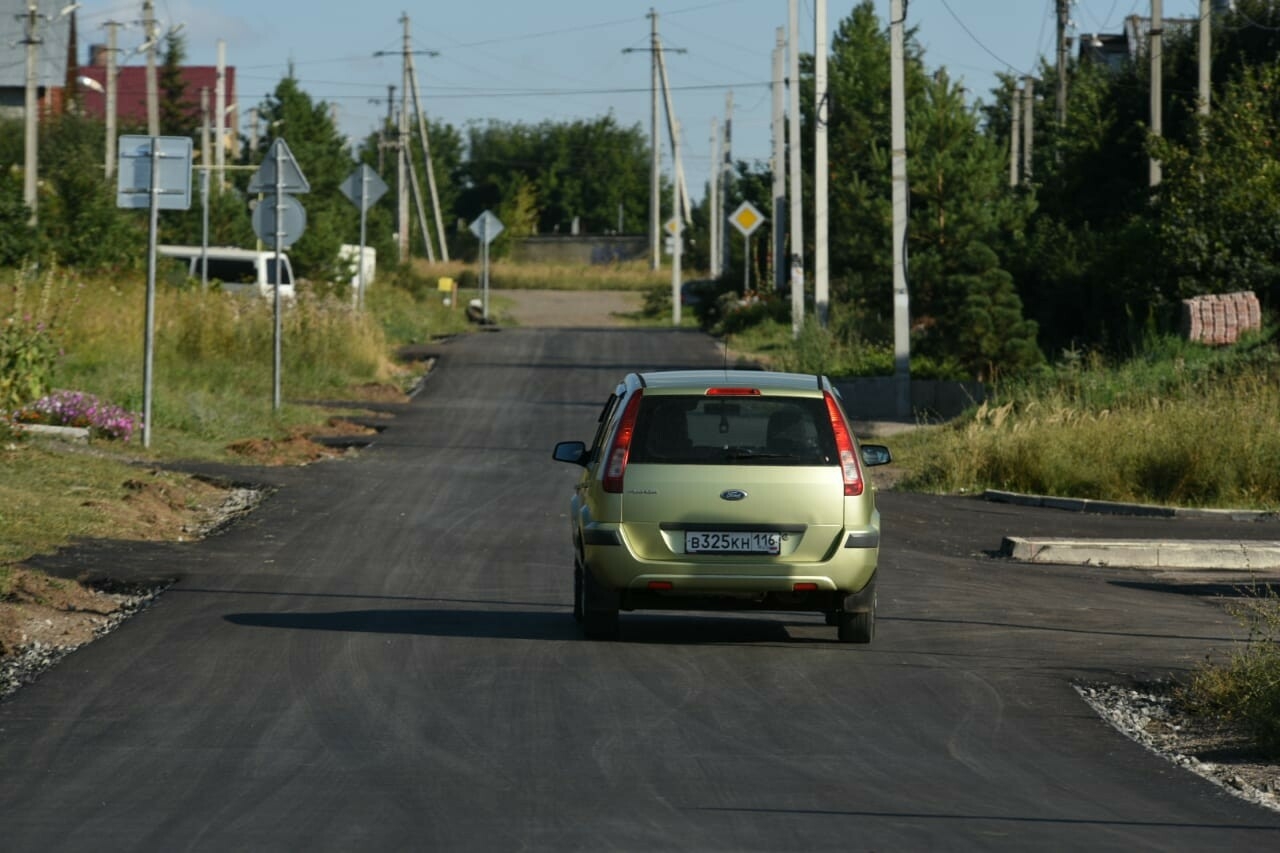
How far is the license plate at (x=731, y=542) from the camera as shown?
10539 millimetres

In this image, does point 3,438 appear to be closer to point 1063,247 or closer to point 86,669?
point 86,669

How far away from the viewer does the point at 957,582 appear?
555 inches

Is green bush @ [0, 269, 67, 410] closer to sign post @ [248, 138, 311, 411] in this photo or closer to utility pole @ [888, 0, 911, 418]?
sign post @ [248, 138, 311, 411]

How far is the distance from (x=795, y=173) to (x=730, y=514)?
34.1m

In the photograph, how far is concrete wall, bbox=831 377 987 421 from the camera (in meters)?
30.6

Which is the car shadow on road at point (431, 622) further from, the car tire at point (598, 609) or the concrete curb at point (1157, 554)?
the concrete curb at point (1157, 554)

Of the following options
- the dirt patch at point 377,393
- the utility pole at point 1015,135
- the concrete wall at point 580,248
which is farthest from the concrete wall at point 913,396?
the concrete wall at point 580,248

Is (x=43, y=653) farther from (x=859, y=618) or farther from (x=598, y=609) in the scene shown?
(x=859, y=618)

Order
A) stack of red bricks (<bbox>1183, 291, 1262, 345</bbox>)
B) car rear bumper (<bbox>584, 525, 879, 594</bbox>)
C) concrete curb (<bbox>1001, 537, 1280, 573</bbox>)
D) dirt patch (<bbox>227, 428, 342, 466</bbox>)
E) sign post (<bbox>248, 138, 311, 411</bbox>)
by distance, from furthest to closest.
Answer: stack of red bricks (<bbox>1183, 291, 1262, 345</bbox>), sign post (<bbox>248, 138, 311, 411</bbox>), dirt patch (<bbox>227, 428, 342, 466</bbox>), concrete curb (<bbox>1001, 537, 1280, 573</bbox>), car rear bumper (<bbox>584, 525, 879, 594</bbox>)

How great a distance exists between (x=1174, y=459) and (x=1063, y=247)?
22926 mm

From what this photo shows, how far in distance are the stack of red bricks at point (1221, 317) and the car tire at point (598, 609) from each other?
2259cm

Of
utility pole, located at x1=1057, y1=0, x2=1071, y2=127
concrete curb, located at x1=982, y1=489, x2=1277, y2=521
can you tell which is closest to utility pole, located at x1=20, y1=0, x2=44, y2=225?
concrete curb, located at x1=982, y1=489, x2=1277, y2=521

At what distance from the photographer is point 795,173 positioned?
144 feet

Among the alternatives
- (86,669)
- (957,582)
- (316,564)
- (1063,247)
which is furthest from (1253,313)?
(86,669)
